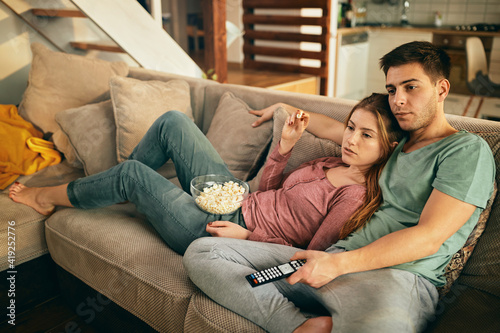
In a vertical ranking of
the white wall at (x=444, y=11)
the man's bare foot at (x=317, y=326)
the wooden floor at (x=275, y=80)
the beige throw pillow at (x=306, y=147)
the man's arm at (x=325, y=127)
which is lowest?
the man's bare foot at (x=317, y=326)

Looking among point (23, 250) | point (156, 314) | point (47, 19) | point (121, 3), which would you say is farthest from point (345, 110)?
point (47, 19)

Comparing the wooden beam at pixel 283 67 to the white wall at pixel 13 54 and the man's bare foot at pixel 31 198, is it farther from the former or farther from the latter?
the man's bare foot at pixel 31 198

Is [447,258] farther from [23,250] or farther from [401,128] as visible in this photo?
[23,250]

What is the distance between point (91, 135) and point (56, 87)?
1.56ft

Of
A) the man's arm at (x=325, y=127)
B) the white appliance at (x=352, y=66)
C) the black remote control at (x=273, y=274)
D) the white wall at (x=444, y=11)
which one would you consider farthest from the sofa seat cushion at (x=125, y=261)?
the white wall at (x=444, y=11)

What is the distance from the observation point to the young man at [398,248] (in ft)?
3.15

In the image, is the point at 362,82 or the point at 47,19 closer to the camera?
the point at 47,19

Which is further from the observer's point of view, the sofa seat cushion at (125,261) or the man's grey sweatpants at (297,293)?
the sofa seat cushion at (125,261)

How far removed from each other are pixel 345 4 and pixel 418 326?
474 centimetres

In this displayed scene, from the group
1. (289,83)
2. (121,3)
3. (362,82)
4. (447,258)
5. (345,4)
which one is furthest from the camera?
(362,82)

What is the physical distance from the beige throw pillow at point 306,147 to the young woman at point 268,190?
2.9 inches

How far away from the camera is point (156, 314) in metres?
1.25

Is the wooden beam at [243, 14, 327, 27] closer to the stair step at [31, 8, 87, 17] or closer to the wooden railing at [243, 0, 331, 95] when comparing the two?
the wooden railing at [243, 0, 331, 95]

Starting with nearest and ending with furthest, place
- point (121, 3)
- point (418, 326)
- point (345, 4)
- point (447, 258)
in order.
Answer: point (418, 326) < point (447, 258) < point (121, 3) < point (345, 4)
